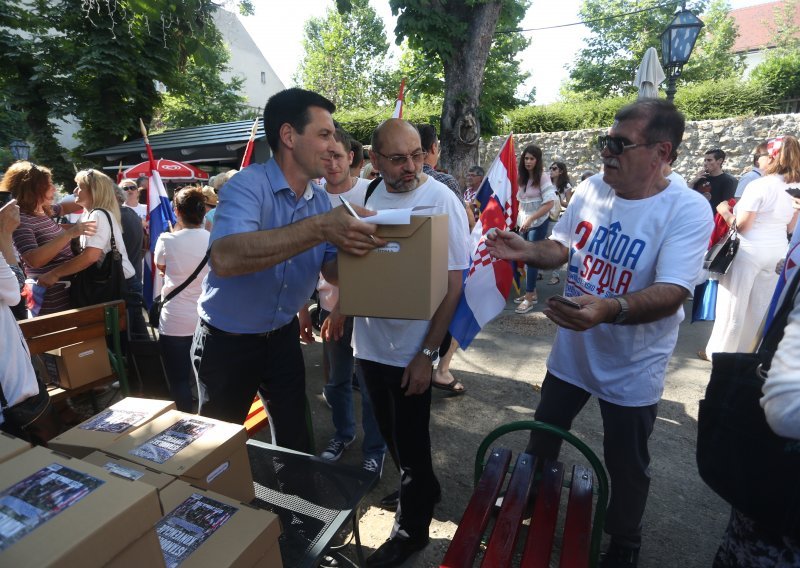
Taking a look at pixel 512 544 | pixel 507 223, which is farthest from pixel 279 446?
pixel 507 223

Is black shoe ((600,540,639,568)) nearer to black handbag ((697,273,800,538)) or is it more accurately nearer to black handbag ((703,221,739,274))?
black handbag ((697,273,800,538))

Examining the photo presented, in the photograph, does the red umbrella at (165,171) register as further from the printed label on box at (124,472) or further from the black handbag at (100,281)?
the printed label on box at (124,472)

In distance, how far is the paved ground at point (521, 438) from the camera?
8.07 feet

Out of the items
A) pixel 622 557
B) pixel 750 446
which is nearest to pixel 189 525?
pixel 750 446

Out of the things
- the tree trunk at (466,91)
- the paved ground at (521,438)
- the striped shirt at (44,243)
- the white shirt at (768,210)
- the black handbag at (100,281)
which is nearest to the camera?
the paved ground at (521,438)

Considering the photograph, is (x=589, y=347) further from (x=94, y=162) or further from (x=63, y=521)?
(x=94, y=162)

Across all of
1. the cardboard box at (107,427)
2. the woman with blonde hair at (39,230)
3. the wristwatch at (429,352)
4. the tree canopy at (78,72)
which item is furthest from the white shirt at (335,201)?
the tree canopy at (78,72)

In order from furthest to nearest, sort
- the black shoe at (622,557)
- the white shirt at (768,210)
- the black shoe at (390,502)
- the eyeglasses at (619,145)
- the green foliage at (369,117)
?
the green foliage at (369,117) → the white shirt at (768,210) → the black shoe at (390,502) → the black shoe at (622,557) → the eyeglasses at (619,145)

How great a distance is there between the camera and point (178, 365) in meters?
3.31

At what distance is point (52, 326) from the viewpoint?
128 inches

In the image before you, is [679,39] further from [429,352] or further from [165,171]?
[165,171]

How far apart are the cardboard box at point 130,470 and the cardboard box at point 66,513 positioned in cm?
33

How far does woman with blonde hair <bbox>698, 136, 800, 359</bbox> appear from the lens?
12.7 ft

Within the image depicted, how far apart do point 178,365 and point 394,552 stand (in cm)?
210
